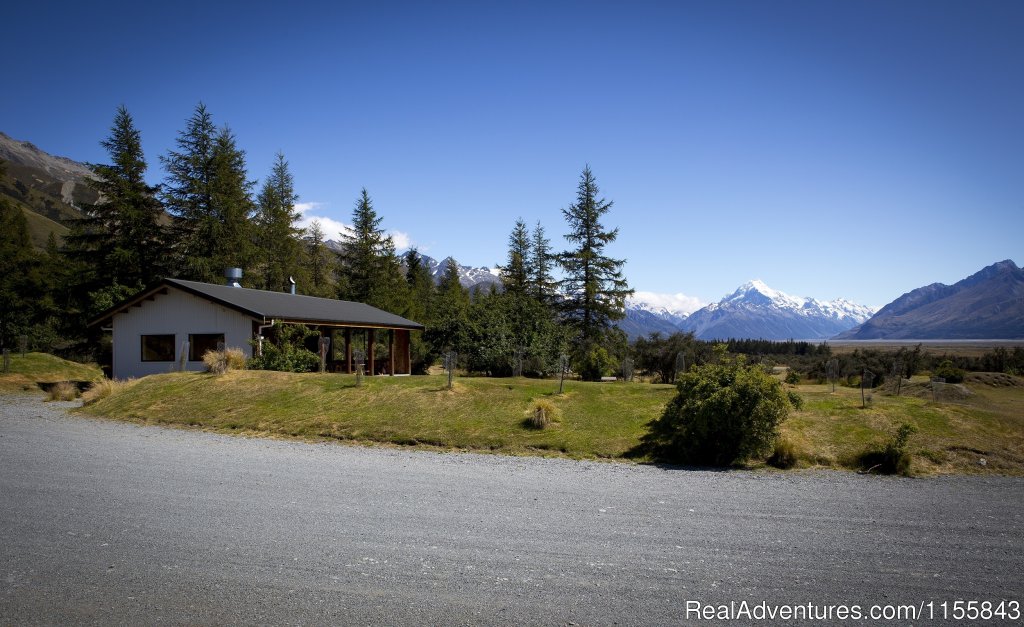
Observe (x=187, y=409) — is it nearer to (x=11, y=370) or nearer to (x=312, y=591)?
(x=312, y=591)

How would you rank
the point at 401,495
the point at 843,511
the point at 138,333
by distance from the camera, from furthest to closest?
1. the point at 138,333
2. the point at 401,495
3. the point at 843,511

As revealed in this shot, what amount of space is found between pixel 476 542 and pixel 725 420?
6.12m

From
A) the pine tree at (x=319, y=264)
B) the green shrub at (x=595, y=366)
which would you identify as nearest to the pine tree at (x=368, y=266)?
the pine tree at (x=319, y=264)

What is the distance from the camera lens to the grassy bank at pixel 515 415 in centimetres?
1029

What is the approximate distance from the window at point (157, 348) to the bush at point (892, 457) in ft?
81.0

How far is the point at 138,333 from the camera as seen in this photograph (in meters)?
24.8

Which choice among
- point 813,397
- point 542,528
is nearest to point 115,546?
point 542,528

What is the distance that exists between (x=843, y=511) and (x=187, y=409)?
15.3 meters

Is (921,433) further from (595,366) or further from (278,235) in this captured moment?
(278,235)

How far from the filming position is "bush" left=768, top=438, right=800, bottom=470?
980 centimetres

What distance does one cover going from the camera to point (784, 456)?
9.85m

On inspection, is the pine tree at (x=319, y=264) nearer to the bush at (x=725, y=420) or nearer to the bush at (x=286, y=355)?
the bush at (x=286, y=355)

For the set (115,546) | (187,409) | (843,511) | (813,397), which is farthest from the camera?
(187,409)

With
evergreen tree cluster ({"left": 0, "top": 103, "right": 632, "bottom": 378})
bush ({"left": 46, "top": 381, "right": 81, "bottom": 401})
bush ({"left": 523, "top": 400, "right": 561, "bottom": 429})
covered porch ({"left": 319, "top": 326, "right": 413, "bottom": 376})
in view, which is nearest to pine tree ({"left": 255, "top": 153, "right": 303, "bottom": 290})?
evergreen tree cluster ({"left": 0, "top": 103, "right": 632, "bottom": 378})
